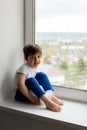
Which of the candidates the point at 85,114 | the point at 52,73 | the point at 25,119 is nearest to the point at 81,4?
the point at 52,73

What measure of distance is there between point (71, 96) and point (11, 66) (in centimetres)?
40

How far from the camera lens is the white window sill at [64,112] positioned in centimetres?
101

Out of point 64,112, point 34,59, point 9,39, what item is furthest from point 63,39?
point 64,112

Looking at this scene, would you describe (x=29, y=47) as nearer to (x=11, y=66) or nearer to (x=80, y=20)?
(x=11, y=66)

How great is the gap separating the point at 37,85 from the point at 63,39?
33cm

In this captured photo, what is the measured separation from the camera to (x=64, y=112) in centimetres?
112

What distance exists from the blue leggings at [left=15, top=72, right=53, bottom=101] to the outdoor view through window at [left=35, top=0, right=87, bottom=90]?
13 cm

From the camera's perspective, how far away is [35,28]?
1.41 m

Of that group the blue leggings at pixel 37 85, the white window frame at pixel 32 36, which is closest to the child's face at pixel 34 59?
the blue leggings at pixel 37 85

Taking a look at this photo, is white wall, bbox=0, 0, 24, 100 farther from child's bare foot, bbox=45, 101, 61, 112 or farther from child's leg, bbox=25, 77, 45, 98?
child's bare foot, bbox=45, 101, 61, 112

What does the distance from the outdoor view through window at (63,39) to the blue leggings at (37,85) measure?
0.44 feet


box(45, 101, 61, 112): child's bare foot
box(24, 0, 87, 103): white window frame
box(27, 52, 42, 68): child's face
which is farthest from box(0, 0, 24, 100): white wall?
box(45, 101, 61, 112): child's bare foot

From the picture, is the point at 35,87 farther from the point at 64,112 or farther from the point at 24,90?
the point at 64,112

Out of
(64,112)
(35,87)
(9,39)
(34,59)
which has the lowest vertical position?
(64,112)
